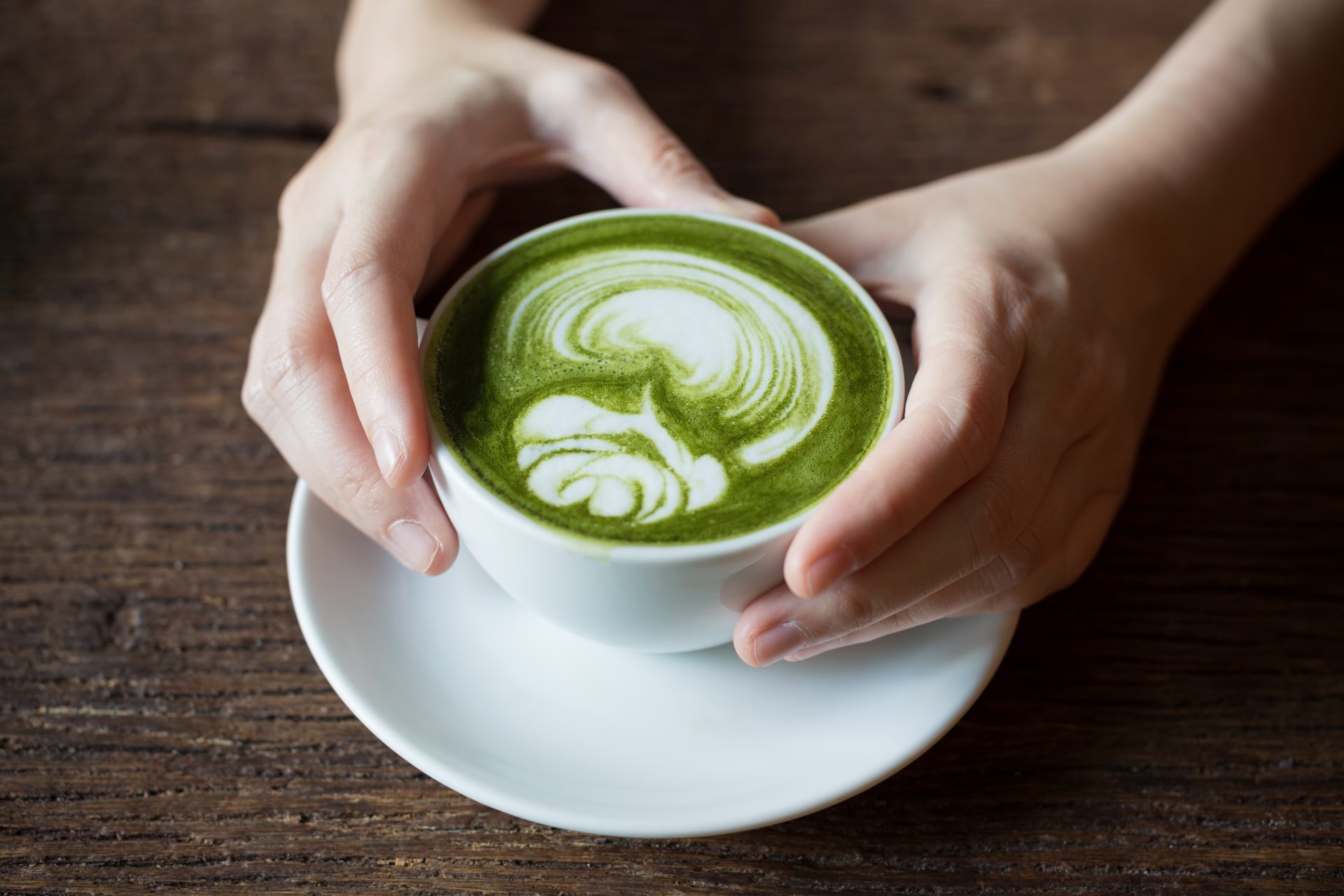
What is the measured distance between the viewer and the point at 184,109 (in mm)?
1668

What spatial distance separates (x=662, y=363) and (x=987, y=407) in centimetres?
31

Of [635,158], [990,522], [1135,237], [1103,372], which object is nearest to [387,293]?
[635,158]

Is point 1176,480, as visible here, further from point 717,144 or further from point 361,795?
point 361,795

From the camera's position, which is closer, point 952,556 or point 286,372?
point 952,556

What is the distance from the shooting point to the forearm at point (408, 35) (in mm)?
1309

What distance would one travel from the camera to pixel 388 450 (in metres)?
0.89

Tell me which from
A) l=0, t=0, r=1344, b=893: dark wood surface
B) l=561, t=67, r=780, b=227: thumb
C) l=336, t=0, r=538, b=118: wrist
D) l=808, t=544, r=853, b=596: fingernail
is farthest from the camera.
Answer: l=336, t=0, r=538, b=118: wrist

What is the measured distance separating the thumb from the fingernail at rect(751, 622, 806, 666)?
1.58 ft

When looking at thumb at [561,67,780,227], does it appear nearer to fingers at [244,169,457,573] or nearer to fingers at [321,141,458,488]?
fingers at [321,141,458,488]

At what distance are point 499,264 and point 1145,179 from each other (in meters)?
0.85

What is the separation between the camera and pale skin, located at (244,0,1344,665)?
90 cm

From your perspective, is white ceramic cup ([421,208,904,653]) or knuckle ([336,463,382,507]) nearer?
white ceramic cup ([421,208,904,653])

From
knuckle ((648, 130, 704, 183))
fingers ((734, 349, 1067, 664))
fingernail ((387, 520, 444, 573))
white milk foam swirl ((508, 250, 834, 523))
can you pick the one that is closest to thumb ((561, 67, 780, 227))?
knuckle ((648, 130, 704, 183))

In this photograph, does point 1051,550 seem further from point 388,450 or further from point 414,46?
point 414,46
